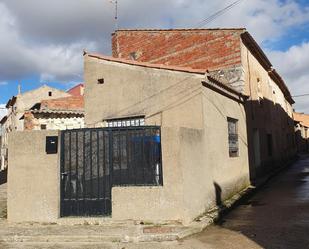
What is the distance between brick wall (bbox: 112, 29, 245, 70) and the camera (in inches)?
571

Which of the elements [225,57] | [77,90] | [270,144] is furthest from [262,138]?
[77,90]

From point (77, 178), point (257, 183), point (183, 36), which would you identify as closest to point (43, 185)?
point (77, 178)

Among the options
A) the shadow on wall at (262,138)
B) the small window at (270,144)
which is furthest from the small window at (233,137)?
the small window at (270,144)

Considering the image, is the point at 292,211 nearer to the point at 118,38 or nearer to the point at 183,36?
the point at 183,36

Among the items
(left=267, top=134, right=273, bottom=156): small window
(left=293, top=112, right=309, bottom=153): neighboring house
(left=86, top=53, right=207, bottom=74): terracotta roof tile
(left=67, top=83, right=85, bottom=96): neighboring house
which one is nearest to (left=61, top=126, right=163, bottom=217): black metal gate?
(left=86, top=53, right=207, bottom=74): terracotta roof tile

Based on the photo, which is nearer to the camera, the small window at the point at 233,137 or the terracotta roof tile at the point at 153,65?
the terracotta roof tile at the point at 153,65

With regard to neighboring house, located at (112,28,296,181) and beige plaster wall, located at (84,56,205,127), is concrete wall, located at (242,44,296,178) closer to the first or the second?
neighboring house, located at (112,28,296,181)

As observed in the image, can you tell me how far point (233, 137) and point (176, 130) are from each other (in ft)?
16.7

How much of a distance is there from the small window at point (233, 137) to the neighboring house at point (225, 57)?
1767mm

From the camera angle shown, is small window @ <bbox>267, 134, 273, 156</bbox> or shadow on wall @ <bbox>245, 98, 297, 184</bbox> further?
small window @ <bbox>267, 134, 273, 156</bbox>

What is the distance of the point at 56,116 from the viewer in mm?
26484

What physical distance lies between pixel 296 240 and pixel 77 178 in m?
4.39

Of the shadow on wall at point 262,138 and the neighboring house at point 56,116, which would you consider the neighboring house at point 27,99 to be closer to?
the neighboring house at point 56,116

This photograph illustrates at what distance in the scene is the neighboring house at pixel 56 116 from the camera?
→ 25609 millimetres
